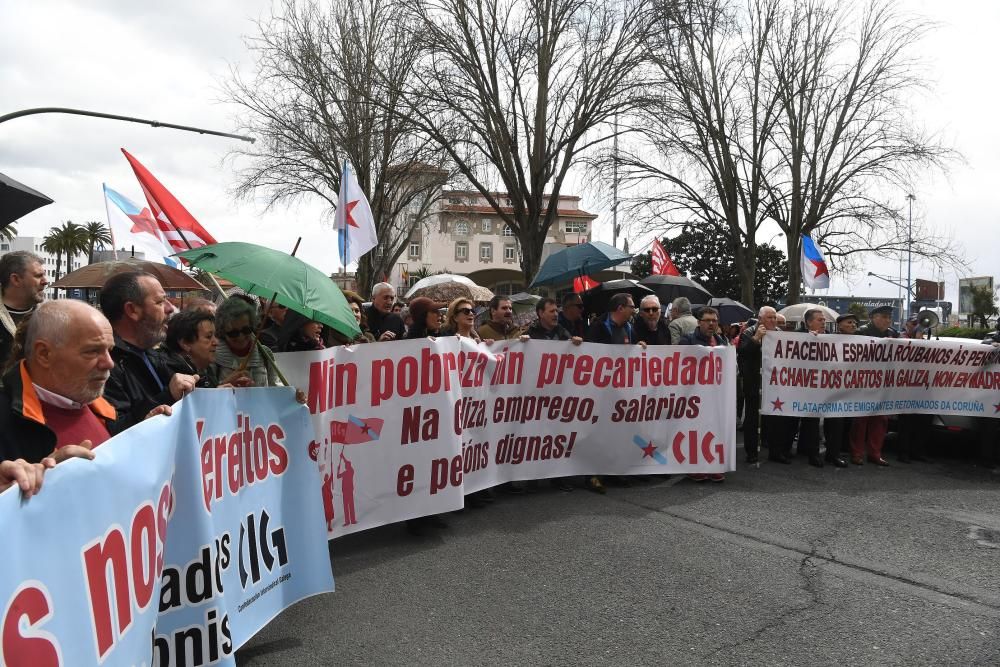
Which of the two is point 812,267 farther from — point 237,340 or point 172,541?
point 172,541

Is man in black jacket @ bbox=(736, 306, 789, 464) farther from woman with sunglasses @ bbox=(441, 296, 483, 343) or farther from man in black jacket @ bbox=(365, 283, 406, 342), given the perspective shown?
man in black jacket @ bbox=(365, 283, 406, 342)

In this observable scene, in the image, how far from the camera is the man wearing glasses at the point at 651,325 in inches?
303

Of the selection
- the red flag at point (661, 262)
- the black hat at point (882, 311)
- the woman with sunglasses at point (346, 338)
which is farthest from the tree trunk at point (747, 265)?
the woman with sunglasses at point (346, 338)

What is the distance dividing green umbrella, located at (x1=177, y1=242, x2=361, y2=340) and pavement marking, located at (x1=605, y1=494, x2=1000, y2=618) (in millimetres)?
3092

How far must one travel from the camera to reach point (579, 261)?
34.9ft

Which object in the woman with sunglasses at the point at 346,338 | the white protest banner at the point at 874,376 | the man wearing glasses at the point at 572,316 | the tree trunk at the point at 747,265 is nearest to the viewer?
the woman with sunglasses at the point at 346,338

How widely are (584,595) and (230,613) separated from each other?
1965 millimetres

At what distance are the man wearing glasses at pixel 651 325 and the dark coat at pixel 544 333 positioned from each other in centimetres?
91

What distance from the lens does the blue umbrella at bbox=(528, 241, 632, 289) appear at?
1060 centimetres

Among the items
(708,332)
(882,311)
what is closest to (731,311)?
(882,311)

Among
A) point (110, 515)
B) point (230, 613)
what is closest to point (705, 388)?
point (230, 613)

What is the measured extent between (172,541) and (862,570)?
404 cm

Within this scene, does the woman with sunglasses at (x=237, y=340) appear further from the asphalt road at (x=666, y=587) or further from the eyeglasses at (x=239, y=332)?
the asphalt road at (x=666, y=587)

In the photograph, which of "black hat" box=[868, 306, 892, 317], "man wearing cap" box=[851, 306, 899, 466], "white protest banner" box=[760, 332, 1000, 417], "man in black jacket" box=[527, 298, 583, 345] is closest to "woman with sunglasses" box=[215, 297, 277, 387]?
"man in black jacket" box=[527, 298, 583, 345]
